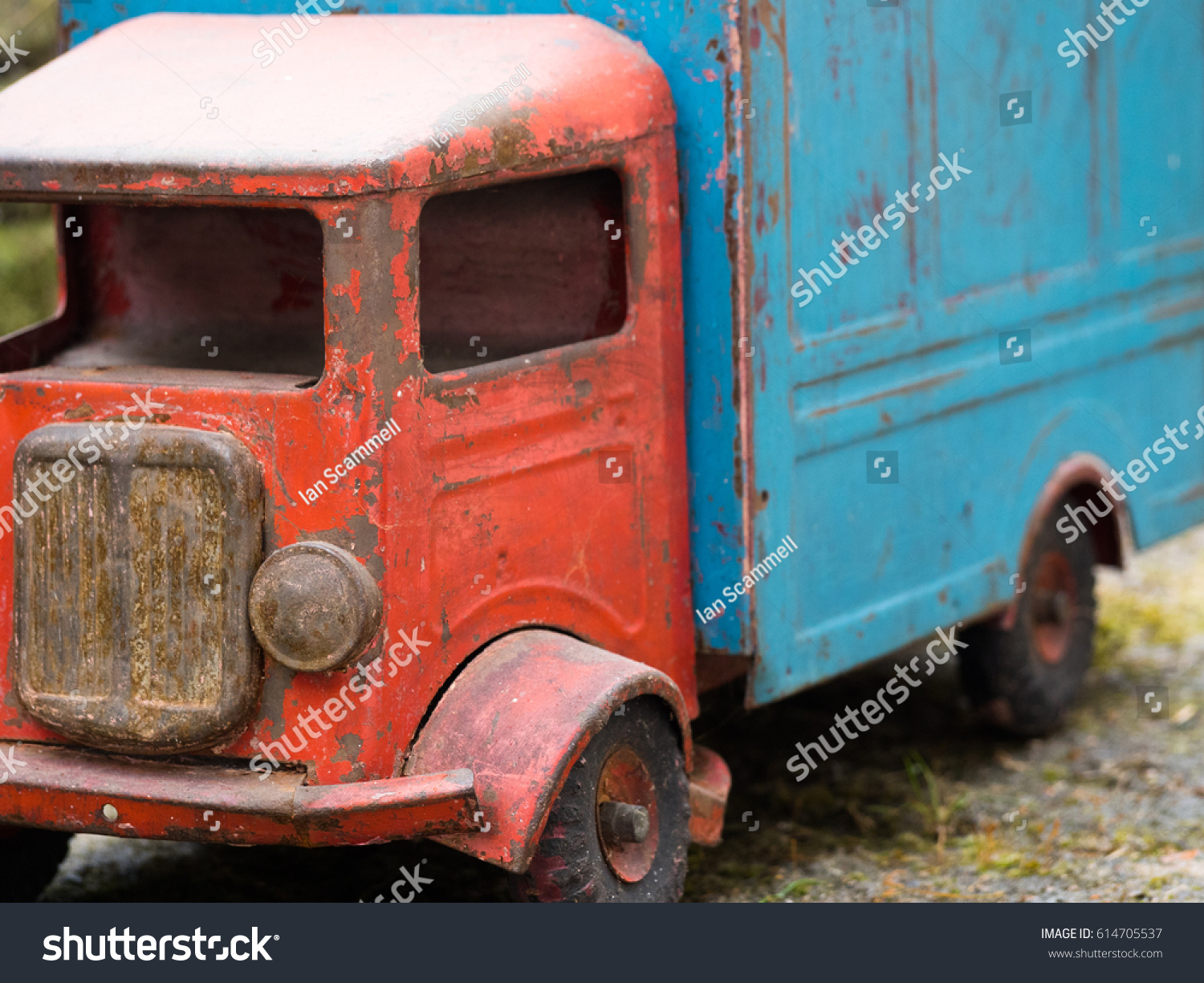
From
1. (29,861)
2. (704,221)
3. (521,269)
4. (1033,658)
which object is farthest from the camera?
(1033,658)

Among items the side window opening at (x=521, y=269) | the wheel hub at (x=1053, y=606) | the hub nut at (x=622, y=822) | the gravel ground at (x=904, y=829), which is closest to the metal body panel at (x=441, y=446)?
the side window opening at (x=521, y=269)

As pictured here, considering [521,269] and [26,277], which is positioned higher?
[521,269]

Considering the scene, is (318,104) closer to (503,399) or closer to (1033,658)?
(503,399)

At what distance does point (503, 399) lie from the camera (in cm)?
374

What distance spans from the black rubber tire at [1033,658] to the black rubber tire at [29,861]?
9.50ft

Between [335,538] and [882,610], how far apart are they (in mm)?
1798

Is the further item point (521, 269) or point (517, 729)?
point (521, 269)

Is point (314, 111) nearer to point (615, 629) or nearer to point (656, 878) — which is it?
point (615, 629)

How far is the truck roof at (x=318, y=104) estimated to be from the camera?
346 centimetres

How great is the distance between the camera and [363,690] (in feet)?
11.4

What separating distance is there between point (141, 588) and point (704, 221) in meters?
1.56

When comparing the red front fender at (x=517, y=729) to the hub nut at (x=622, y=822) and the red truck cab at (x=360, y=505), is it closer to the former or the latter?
the red truck cab at (x=360, y=505)

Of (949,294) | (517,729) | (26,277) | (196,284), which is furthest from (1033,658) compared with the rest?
(26,277)

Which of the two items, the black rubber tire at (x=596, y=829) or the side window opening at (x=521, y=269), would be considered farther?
the side window opening at (x=521, y=269)
